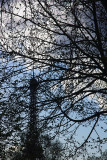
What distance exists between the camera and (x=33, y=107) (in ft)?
19.7

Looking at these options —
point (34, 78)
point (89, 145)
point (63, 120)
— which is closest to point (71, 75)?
point (34, 78)

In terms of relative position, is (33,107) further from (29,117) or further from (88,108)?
(88,108)

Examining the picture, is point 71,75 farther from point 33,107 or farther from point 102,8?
point 102,8

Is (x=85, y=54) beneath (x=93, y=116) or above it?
above

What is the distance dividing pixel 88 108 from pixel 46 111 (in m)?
1.79

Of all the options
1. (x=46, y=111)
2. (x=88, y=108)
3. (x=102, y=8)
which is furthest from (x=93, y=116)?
(x=102, y=8)

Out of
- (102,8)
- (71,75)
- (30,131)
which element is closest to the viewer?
(30,131)

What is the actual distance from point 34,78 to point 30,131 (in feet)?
6.06

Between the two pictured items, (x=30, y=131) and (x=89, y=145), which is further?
(x=89, y=145)

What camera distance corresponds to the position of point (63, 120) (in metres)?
6.44

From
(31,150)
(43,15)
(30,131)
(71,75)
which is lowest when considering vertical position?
(31,150)

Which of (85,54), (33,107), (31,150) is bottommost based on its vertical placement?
(31,150)

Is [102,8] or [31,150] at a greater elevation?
[102,8]

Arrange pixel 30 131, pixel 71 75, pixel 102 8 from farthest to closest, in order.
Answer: pixel 102 8
pixel 71 75
pixel 30 131
